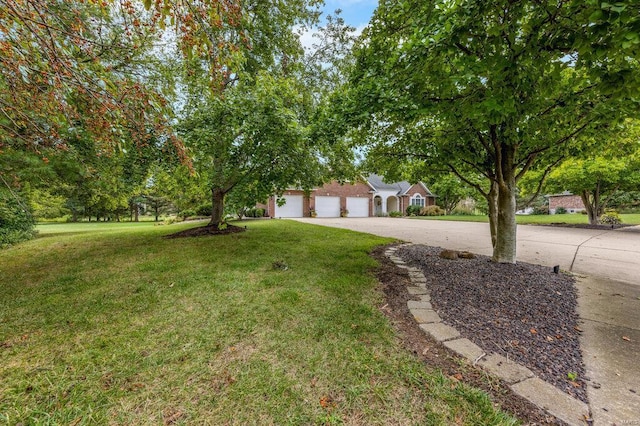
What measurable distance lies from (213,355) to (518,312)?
11.2 feet

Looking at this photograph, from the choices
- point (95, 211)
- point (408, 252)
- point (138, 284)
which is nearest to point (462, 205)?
point (408, 252)

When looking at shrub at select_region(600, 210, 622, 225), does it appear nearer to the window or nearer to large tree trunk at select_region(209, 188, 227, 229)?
the window

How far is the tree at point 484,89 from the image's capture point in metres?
2.60

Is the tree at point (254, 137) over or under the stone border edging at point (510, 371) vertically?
over

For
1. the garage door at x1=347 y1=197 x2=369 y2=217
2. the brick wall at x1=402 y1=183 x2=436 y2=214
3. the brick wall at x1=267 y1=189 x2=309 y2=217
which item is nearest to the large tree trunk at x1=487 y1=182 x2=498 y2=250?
the brick wall at x1=267 y1=189 x2=309 y2=217

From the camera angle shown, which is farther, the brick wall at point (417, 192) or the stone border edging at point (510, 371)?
the brick wall at point (417, 192)

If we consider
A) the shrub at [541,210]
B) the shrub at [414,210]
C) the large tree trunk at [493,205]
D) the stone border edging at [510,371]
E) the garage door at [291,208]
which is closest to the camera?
the stone border edging at [510,371]

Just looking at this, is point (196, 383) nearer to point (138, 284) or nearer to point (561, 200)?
point (138, 284)

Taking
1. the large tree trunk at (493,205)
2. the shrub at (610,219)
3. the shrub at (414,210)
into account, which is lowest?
the shrub at (610,219)

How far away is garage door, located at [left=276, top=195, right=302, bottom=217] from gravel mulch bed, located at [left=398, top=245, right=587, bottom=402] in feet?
60.9

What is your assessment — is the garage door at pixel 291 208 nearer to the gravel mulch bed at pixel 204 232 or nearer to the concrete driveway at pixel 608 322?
the gravel mulch bed at pixel 204 232

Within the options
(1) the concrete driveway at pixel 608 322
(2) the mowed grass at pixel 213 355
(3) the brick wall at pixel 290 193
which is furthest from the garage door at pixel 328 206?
(2) the mowed grass at pixel 213 355

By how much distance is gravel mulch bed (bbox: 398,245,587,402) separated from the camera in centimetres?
223

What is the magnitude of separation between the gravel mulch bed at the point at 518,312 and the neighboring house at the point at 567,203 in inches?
1223
